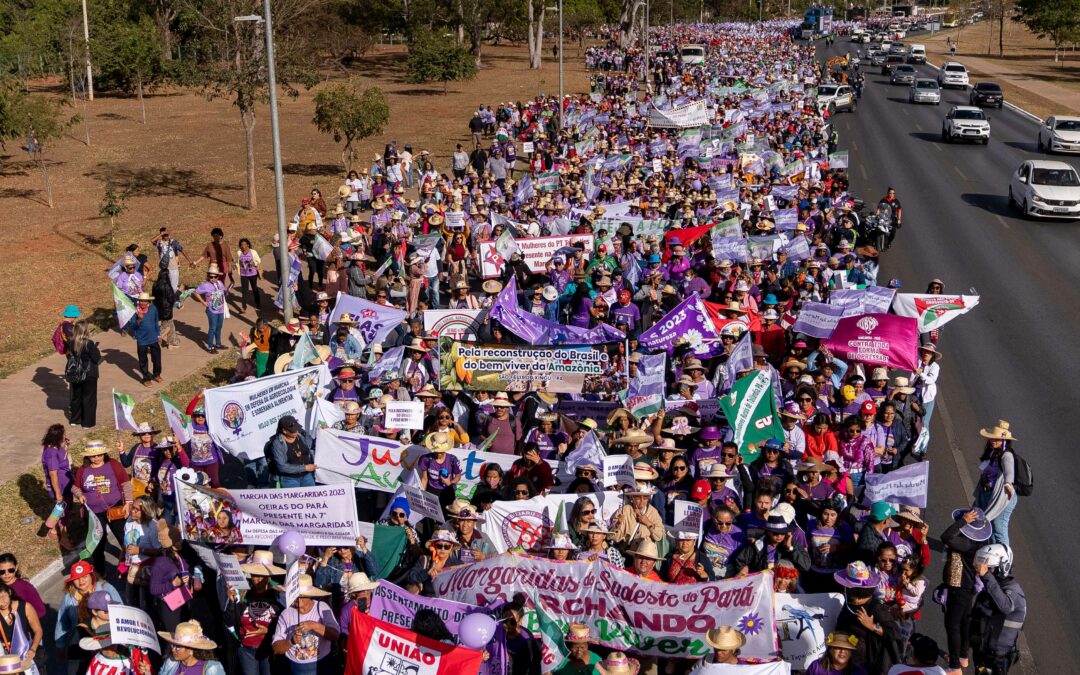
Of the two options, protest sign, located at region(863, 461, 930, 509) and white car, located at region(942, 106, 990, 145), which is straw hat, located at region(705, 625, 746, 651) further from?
white car, located at region(942, 106, 990, 145)

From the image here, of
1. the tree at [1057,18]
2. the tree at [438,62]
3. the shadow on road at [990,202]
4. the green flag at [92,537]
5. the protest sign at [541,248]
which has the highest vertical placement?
the tree at [1057,18]

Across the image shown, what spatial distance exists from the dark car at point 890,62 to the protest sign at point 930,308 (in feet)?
201

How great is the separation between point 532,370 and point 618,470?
290cm

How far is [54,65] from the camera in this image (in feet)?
174

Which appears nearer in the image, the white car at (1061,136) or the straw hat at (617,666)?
the straw hat at (617,666)

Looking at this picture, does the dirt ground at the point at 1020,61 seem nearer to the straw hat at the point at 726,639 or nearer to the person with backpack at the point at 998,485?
the person with backpack at the point at 998,485

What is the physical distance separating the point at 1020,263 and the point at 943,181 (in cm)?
1084

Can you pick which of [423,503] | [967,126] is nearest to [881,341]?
[423,503]

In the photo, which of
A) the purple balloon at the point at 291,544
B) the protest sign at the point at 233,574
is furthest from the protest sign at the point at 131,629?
the purple balloon at the point at 291,544

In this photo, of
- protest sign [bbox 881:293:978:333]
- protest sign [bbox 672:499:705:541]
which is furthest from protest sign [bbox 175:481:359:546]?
protest sign [bbox 881:293:978:333]

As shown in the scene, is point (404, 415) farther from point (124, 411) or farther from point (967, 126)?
point (967, 126)

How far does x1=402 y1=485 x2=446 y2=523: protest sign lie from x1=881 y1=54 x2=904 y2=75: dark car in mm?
67925

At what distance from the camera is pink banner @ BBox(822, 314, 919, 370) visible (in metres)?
13.6

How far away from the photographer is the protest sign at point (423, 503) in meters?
10.1
